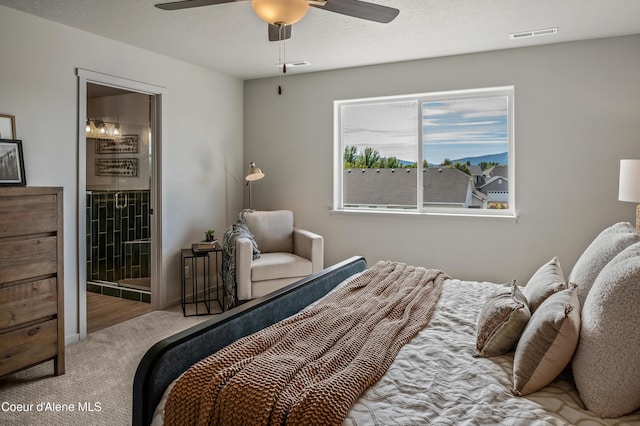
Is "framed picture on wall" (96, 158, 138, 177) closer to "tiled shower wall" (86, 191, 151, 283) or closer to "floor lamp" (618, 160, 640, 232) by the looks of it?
"tiled shower wall" (86, 191, 151, 283)

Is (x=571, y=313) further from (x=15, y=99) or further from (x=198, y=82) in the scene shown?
(x=198, y=82)

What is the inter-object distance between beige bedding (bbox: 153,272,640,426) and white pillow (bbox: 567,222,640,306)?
44 centimetres

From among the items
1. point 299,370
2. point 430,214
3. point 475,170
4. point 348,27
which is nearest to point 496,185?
point 475,170

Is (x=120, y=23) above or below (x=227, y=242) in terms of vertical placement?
above

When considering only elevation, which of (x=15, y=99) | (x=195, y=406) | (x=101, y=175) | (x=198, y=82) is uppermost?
(x=198, y=82)

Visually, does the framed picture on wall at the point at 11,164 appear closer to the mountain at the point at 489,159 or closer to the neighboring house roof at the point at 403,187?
the neighboring house roof at the point at 403,187

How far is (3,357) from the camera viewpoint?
249 cm

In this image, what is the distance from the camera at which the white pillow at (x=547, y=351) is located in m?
1.35

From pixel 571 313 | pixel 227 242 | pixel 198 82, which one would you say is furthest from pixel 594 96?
pixel 198 82

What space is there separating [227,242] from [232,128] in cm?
166

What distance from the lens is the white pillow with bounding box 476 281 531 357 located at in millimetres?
1618

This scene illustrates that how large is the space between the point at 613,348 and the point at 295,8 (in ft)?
5.72

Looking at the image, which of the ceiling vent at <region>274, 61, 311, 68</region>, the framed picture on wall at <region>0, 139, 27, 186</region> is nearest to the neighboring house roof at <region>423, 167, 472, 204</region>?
the ceiling vent at <region>274, 61, 311, 68</region>

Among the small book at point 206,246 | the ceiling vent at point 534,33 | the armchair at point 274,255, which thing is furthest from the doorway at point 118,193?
the ceiling vent at point 534,33
